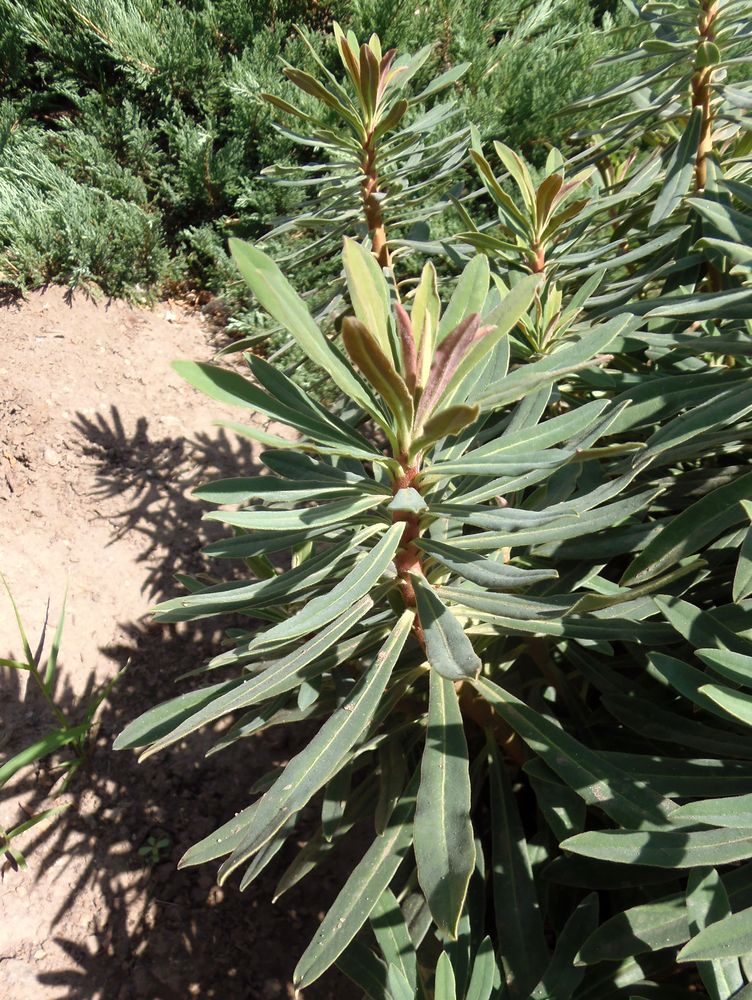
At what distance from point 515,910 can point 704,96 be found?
1832mm

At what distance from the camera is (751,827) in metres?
0.86

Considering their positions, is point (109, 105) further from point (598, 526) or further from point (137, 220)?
point (598, 526)

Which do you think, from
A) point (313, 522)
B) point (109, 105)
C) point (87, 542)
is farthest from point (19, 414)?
point (313, 522)

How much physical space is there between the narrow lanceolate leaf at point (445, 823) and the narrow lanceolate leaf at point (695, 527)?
0.38 meters

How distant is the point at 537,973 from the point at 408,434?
913mm

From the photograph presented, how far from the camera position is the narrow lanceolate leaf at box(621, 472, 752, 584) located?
110 centimetres

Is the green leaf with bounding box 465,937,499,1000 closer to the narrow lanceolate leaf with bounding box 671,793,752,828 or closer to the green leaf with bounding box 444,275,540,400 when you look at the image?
the narrow lanceolate leaf with bounding box 671,793,752,828

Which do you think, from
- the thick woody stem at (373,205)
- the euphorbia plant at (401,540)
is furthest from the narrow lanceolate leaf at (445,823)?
the thick woody stem at (373,205)

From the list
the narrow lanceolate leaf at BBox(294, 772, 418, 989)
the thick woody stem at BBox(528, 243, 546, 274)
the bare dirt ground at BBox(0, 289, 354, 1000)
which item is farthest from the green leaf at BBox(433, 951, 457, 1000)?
the thick woody stem at BBox(528, 243, 546, 274)

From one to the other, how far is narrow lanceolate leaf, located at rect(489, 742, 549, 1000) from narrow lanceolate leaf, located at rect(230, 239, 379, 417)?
2.78 ft

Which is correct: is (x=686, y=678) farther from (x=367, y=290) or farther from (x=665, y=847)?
(x=367, y=290)

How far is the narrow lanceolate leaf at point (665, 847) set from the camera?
0.89 metres

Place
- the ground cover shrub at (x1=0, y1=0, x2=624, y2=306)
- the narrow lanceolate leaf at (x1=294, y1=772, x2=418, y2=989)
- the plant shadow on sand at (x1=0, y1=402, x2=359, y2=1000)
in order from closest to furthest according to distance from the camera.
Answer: the narrow lanceolate leaf at (x1=294, y1=772, x2=418, y2=989) → the plant shadow on sand at (x1=0, y1=402, x2=359, y2=1000) → the ground cover shrub at (x1=0, y1=0, x2=624, y2=306)

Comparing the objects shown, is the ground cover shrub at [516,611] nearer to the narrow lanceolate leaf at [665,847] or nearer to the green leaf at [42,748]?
the narrow lanceolate leaf at [665,847]
